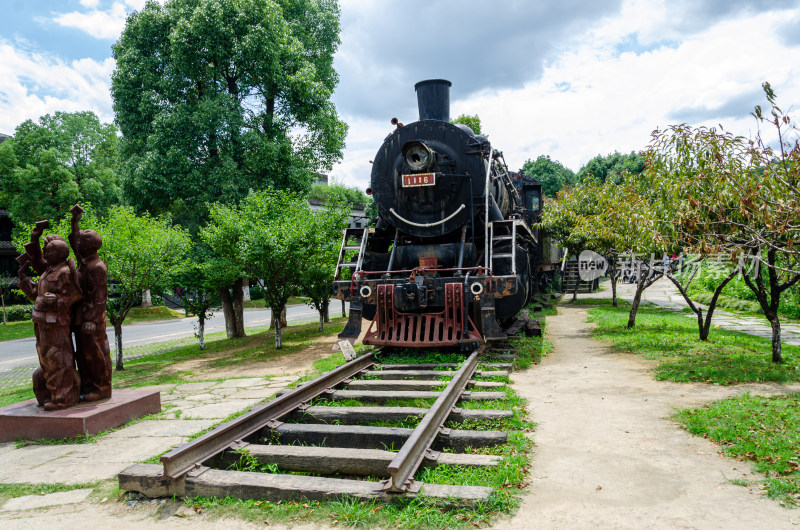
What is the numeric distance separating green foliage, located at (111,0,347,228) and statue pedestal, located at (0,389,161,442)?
8639 millimetres

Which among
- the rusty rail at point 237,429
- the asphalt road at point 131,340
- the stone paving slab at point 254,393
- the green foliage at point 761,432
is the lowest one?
the asphalt road at point 131,340

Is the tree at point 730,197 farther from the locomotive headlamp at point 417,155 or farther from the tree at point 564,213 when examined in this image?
the tree at point 564,213

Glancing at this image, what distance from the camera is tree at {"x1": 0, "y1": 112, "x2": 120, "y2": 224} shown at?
25.0 metres

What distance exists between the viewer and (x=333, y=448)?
4246 mm

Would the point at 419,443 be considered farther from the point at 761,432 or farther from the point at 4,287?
the point at 4,287

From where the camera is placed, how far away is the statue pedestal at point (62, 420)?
17.7 ft

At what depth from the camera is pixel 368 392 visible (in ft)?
19.9

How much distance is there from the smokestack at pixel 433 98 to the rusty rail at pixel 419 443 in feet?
18.5

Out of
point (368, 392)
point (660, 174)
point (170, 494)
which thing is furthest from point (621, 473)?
point (660, 174)

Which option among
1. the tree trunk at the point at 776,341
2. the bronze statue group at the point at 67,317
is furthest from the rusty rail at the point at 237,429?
the tree trunk at the point at 776,341

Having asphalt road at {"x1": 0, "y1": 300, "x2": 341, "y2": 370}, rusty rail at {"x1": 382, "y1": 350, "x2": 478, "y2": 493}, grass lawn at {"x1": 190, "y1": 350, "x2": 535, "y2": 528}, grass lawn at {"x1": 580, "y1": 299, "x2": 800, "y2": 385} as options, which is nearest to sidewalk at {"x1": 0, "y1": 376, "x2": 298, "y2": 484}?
grass lawn at {"x1": 190, "y1": 350, "x2": 535, "y2": 528}

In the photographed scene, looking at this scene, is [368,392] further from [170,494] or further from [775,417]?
[775,417]

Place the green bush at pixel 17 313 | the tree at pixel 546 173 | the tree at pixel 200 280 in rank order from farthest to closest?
the tree at pixel 546 173
the green bush at pixel 17 313
the tree at pixel 200 280

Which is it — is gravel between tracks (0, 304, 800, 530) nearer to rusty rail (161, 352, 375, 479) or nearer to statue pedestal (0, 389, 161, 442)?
rusty rail (161, 352, 375, 479)
